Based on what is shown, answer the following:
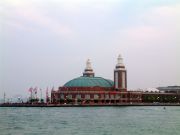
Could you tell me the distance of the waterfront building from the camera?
156m

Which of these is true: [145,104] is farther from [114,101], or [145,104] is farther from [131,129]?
[131,129]

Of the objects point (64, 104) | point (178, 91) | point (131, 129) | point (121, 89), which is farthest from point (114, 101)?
point (131, 129)

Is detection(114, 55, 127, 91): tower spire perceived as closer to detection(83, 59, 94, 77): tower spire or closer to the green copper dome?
the green copper dome

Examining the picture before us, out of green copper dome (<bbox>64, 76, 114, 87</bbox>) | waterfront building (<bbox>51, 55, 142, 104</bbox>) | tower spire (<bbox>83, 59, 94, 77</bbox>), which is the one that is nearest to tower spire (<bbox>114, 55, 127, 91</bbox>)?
waterfront building (<bbox>51, 55, 142, 104</bbox>)

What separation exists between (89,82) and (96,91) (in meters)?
3.97

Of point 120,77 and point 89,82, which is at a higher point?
point 120,77

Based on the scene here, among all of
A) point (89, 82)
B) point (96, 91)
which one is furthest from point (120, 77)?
point (89, 82)

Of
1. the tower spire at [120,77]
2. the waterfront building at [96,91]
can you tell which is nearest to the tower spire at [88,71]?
the waterfront building at [96,91]

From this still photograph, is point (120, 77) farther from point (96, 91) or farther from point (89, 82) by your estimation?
point (89, 82)

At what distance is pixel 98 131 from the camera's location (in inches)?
2000

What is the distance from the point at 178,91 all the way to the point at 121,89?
42445 millimetres

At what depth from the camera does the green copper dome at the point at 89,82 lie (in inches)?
6225

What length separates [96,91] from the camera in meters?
157

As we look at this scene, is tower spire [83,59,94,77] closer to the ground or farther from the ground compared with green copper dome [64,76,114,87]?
farther from the ground
